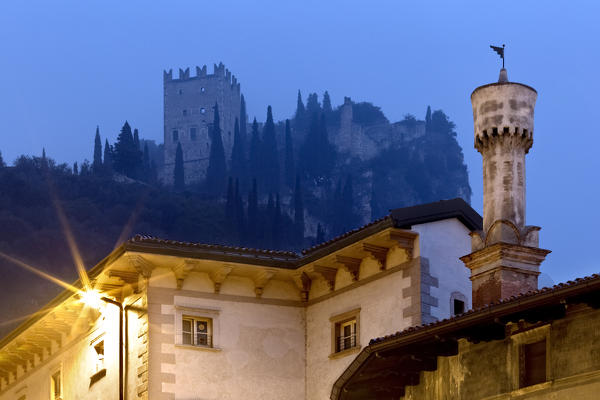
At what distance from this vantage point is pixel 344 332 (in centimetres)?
3634

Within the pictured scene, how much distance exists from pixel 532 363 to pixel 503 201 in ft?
31.9

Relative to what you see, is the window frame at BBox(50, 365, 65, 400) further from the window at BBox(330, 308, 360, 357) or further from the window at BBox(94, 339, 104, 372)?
the window at BBox(330, 308, 360, 357)

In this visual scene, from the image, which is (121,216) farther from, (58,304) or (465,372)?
(465,372)

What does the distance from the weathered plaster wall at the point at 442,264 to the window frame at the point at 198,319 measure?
21.7ft

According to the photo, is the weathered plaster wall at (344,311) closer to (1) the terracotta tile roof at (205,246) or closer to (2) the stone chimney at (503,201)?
(1) the terracotta tile roof at (205,246)

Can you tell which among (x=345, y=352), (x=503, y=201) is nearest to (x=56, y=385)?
(x=345, y=352)

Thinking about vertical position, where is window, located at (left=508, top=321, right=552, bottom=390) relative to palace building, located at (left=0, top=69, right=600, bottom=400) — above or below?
below

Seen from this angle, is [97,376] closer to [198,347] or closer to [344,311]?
[198,347]

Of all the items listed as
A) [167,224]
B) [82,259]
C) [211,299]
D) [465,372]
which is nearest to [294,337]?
[211,299]

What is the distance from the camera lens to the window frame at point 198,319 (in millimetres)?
36188

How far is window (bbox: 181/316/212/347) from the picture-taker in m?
36.5

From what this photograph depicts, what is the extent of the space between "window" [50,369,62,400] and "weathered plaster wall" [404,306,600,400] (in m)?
18.8

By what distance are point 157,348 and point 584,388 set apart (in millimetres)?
16656

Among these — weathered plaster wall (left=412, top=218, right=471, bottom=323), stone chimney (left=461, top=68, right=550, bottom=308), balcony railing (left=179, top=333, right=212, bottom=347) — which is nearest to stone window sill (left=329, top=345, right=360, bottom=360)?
weathered plaster wall (left=412, top=218, right=471, bottom=323)
